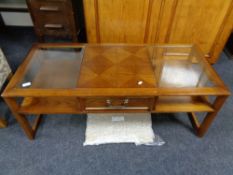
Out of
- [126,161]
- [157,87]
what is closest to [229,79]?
[157,87]

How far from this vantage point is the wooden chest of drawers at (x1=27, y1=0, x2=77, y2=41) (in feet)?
4.96

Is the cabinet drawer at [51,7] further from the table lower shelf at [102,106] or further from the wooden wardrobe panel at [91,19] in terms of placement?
the table lower shelf at [102,106]

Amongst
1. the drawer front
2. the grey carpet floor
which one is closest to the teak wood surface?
the grey carpet floor

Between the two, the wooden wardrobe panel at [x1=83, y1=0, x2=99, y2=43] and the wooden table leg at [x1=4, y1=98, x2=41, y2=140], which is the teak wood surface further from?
the wooden table leg at [x1=4, y1=98, x2=41, y2=140]

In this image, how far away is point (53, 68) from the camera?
3.93ft

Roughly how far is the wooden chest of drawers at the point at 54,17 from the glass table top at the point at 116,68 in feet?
1.54

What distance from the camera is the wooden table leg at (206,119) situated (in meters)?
1.00

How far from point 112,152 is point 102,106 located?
356 mm

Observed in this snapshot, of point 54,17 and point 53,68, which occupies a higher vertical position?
point 54,17

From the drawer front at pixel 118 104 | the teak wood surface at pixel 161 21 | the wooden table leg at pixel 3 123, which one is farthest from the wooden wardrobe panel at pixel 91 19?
the wooden table leg at pixel 3 123

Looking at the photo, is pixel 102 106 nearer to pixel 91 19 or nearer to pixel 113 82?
pixel 113 82

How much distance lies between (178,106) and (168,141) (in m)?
0.29

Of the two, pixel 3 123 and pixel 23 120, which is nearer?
pixel 23 120

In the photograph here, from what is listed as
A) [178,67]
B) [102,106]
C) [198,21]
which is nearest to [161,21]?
[198,21]
